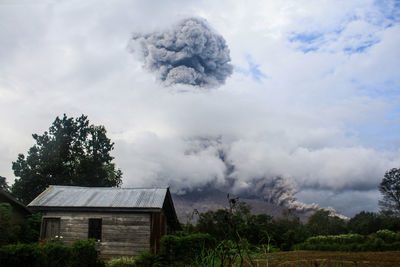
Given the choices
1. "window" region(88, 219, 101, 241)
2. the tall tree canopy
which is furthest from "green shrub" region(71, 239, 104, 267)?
the tall tree canopy

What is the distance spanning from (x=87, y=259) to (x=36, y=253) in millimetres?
2536

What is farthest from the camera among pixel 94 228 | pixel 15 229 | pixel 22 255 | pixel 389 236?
pixel 389 236

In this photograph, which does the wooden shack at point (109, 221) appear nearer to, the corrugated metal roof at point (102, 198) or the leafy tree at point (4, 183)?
the corrugated metal roof at point (102, 198)

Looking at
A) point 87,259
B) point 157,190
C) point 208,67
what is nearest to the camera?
point 87,259

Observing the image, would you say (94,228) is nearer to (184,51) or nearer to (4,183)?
(4,183)

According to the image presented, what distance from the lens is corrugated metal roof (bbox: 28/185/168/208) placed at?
16.2 metres

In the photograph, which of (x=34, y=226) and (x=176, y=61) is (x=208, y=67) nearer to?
(x=176, y=61)

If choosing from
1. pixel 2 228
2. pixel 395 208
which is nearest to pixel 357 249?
pixel 2 228

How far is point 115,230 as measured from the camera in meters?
15.7

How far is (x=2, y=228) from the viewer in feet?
50.9

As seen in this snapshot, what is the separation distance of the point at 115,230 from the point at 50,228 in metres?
3.64

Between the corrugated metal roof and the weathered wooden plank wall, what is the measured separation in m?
0.51

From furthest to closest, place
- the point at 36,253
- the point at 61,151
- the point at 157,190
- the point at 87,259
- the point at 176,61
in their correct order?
the point at 176,61
the point at 61,151
the point at 157,190
the point at 87,259
the point at 36,253

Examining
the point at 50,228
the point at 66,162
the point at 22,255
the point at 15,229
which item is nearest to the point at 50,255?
the point at 22,255
